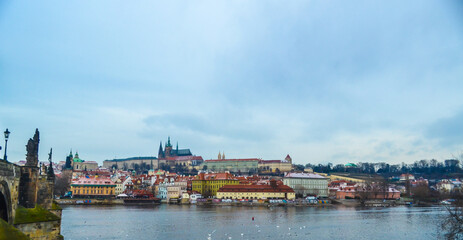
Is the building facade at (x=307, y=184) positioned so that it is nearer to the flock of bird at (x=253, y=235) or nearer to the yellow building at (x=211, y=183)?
the yellow building at (x=211, y=183)

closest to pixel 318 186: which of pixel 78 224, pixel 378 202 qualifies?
pixel 378 202

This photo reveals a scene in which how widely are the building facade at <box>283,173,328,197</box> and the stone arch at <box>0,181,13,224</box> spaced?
111367 millimetres

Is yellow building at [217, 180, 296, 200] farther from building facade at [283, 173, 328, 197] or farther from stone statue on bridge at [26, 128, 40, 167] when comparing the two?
stone statue on bridge at [26, 128, 40, 167]

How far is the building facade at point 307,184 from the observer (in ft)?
404

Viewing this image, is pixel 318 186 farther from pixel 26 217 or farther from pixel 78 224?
pixel 26 217

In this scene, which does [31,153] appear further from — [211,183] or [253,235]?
[211,183]

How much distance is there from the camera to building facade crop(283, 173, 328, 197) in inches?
4843

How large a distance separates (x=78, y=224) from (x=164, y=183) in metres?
66.9

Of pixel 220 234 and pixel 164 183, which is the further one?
pixel 164 183

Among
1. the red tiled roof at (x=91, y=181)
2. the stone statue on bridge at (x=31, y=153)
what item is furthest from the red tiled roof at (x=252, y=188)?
the stone statue on bridge at (x=31, y=153)

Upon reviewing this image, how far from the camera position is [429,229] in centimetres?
4478

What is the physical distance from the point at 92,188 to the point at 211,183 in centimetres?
3031

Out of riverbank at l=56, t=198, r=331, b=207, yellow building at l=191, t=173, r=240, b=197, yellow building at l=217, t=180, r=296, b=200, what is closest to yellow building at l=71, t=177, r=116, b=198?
riverbank at l=56, t=198, r=331, b=207

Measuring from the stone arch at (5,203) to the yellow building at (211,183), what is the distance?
9735 centimetres
